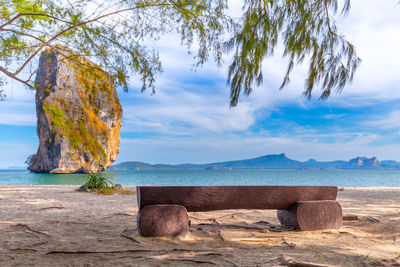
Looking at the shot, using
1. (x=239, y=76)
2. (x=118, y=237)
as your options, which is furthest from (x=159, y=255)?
(x=239, y=76)

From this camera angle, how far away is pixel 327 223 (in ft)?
14.7

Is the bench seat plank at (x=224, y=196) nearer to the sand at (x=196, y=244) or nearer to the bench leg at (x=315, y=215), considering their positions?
the bench leg at (x=315, y=215)

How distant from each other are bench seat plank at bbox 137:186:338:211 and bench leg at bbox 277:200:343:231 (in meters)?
0.10

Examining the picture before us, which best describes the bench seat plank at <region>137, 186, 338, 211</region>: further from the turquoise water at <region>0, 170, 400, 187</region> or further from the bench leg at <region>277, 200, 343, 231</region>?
the turquoise water at <region>0, 170, 400, 187</region>

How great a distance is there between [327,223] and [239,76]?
2464mm

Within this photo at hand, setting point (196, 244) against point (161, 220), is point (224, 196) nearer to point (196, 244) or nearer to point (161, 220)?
point (196, 244)

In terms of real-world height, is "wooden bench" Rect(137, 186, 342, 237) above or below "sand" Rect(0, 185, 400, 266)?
above

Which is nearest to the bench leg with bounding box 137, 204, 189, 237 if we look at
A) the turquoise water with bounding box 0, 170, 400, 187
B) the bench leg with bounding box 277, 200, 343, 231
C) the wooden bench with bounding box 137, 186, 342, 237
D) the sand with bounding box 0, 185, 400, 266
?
the wooden bench with bounding box 137, 186, 342, 237

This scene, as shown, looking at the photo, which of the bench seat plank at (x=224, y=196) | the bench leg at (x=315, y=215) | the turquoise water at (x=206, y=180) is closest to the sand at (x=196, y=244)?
the bench leg at (x=315, y=215)

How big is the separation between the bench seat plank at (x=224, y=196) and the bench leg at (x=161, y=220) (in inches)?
3.2

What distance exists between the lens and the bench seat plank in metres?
3.96

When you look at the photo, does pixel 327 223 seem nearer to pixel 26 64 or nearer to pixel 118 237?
pixel 118 237

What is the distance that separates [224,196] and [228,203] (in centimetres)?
11

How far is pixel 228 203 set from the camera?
4125 millimetres
